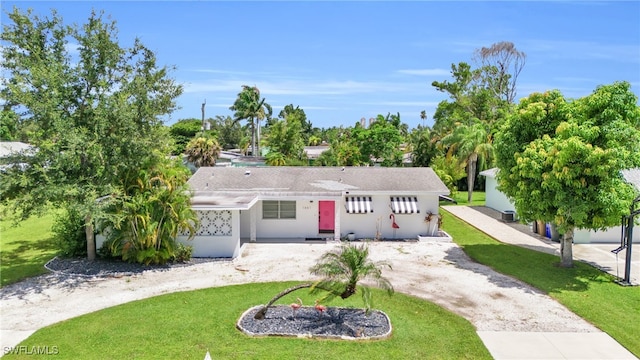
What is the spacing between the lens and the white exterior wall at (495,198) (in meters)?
32.5

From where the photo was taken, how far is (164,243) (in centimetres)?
1838

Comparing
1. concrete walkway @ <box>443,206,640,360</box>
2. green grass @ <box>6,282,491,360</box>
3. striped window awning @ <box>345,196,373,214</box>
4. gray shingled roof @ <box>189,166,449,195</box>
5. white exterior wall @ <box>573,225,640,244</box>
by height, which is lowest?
concrete walkway @ <box>443,206,640,360</box>

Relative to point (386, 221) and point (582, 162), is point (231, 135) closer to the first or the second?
point (386, 221)

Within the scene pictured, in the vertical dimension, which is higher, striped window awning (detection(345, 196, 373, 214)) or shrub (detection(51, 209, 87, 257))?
striped window awning (detection(345, 196, 373, 214))

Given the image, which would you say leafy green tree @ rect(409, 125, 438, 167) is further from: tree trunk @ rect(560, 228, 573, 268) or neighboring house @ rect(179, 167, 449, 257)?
tree trunk @ rect(560, 228, 573, 268)

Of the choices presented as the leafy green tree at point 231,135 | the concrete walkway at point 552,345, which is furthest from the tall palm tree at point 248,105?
the concrete walkway at point 552,345

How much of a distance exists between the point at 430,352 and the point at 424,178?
52.5 feet

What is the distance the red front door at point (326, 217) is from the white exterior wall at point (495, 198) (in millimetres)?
15159

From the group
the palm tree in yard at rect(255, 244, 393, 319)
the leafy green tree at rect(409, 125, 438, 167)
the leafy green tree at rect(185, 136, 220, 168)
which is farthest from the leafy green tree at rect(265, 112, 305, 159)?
the palm tree in yard at rect(255, 244, 393, 319)

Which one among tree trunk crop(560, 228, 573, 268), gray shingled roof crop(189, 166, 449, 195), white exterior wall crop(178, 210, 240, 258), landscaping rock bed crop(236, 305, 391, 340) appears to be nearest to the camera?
landscaping rock bed crop(236, 305, 391, 340)

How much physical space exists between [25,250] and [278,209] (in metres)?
12.9

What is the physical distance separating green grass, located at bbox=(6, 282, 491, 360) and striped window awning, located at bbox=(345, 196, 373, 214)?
9296mm

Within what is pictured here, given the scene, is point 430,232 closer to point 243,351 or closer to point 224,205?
point 224,205

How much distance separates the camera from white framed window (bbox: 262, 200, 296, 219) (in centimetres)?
2400
